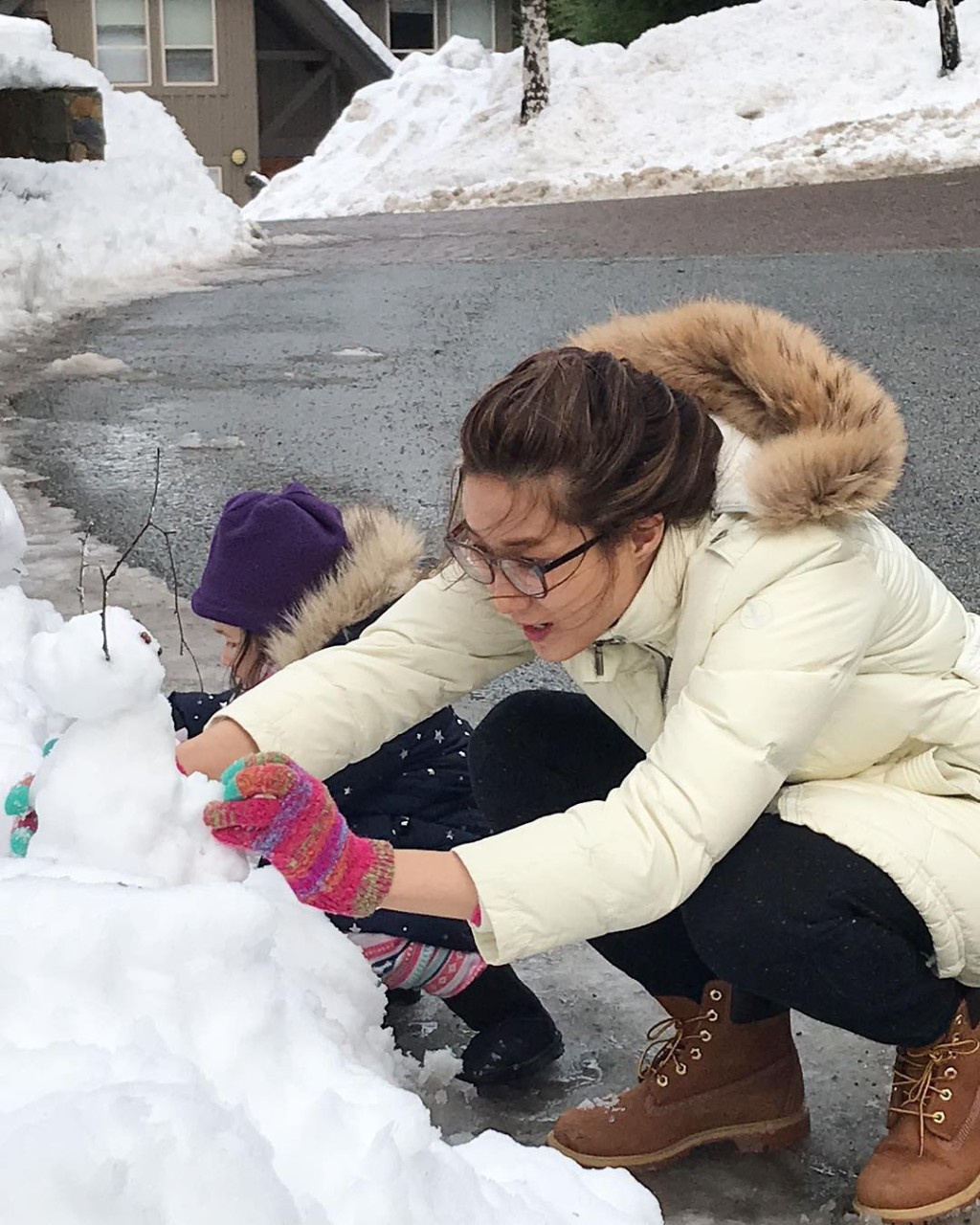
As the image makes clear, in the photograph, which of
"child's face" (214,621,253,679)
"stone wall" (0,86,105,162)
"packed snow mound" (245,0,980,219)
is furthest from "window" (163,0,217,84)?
"child's face" (214,621,253,679)

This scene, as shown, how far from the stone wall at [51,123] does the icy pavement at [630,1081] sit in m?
10.5

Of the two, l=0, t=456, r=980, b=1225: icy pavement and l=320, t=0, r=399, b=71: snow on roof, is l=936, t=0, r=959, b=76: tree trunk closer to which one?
l=320, t=0, r=399, b=71: snow on roof

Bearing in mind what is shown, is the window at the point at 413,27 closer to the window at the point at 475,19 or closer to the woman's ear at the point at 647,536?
the window at the point at 475,19

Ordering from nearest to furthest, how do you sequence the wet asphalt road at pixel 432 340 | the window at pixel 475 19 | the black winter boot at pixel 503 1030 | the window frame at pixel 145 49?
the black winter boot at pixel 503 1030 < the wet asphalt road at pixel 432 340 < the window frame at pixel 145 49 < the window at pixel 475 19

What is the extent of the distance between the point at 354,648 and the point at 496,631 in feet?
0.64

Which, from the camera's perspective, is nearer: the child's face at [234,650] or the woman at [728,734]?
the woman at [728,734]

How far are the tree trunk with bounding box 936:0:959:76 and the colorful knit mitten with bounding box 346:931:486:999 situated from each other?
672 inches

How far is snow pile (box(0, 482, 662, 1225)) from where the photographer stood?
47.3 inches

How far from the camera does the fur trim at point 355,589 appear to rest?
8.12ft

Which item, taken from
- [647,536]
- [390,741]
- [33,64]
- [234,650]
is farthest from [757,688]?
[33,64]

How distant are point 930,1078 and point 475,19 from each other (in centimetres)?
2826

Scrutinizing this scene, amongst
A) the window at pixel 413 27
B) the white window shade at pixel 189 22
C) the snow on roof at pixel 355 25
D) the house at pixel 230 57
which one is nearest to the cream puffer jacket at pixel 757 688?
the house at pixel 230 57

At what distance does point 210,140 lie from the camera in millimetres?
25703

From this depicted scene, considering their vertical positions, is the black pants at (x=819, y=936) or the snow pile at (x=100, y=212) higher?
the black pants at (x=819, y=936)
